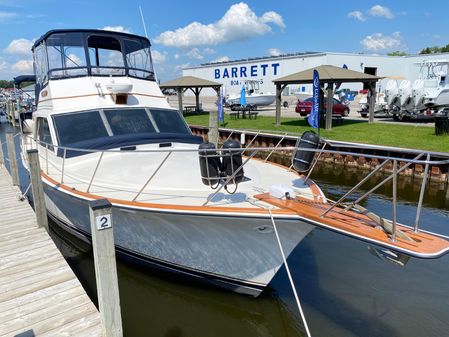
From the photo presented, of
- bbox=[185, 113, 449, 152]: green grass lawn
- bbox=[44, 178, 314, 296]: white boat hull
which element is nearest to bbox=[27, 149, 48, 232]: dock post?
bbox=[44, 178, 314, 296]: white boat hull

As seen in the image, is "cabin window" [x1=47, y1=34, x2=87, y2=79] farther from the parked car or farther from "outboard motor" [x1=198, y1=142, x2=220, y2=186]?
the parked car

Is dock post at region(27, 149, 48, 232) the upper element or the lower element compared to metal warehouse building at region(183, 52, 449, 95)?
lower

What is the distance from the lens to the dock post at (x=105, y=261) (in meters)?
3.03

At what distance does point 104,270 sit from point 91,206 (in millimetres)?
570

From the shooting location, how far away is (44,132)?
7.16 metres

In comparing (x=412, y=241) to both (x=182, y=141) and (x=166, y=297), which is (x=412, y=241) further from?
(x=182, y=141)

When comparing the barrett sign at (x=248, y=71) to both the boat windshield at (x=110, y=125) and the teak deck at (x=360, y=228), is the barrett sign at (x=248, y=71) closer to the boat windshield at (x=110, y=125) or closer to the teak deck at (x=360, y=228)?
the boat windshield at (x=110, y=125)

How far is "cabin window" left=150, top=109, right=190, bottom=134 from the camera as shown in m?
6.95

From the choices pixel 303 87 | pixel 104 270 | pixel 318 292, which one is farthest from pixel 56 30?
pixel 303 87

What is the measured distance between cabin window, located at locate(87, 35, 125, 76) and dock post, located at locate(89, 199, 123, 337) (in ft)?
17.2

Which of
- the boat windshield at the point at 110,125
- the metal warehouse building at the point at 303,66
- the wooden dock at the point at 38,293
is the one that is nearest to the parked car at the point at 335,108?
the metal warehouse building at the point at 303,66

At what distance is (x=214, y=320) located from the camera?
4656mm

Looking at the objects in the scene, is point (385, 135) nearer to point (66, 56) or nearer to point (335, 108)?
point (335, 108)

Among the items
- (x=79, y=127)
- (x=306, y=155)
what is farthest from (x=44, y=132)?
(x=306, y=155)
